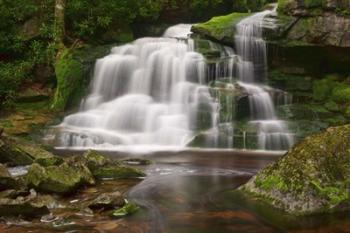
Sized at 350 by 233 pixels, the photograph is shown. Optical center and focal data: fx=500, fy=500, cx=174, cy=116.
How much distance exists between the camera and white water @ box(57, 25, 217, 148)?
1680 cm

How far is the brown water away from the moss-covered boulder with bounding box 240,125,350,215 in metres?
0.23

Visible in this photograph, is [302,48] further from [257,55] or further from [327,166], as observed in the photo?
[327,166]

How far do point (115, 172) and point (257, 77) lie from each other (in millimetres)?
10885

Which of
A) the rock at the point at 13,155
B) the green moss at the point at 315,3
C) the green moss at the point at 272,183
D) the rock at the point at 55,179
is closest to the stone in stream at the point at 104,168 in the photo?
the rock at the point at 55,179

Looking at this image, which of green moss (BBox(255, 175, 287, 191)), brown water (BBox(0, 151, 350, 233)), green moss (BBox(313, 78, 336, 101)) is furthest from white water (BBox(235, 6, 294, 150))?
green moss (BBox(255, 175, 287, 191))

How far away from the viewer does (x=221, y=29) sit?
20.4 meters

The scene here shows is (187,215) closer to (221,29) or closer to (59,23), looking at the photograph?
(221,29)

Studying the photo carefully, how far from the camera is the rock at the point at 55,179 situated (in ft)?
27.3

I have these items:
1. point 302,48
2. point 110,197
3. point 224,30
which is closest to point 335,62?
point 302,48

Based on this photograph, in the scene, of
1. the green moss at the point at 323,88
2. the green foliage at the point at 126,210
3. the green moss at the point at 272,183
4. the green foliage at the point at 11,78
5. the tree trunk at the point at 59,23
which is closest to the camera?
the green foliage at the point at 126,210

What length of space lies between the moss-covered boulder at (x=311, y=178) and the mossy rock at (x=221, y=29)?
40.2ft

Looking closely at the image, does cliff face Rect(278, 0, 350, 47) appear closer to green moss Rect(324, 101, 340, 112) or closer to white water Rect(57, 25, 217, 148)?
green moss Rect(324, 101, 340, 112)

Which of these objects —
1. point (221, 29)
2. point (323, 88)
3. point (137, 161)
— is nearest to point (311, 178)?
point (137, 161)

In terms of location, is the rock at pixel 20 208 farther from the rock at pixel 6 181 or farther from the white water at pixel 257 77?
the white water at pixel 257 77
